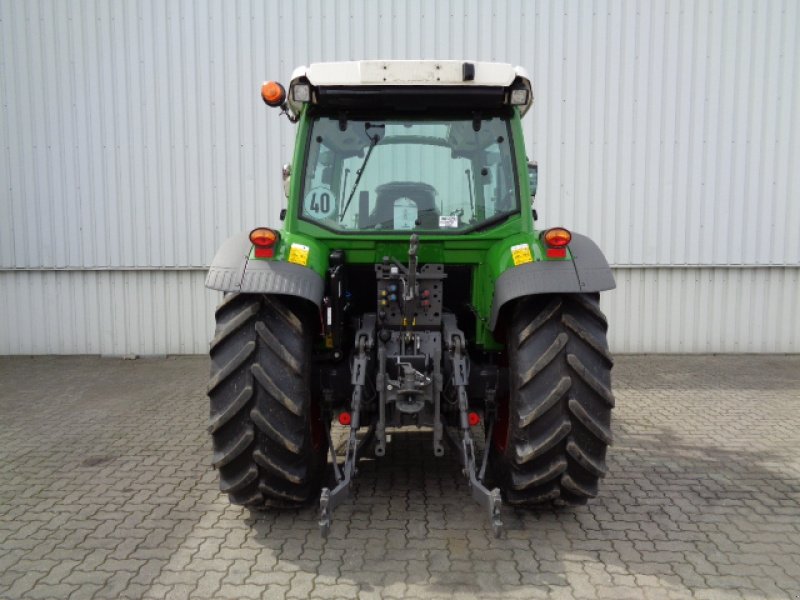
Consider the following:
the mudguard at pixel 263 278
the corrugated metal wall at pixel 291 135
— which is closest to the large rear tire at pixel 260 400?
the mudguard at pixel 263 278

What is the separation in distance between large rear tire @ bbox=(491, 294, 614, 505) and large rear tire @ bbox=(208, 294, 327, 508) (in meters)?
1.05

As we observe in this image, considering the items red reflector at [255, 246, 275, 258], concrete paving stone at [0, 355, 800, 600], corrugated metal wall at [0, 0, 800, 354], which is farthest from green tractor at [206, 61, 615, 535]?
corrugated metal wall at [0, 0, 800, 354]

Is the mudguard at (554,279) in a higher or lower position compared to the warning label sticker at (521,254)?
lower

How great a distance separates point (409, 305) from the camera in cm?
322

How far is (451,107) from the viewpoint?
11.1 feet

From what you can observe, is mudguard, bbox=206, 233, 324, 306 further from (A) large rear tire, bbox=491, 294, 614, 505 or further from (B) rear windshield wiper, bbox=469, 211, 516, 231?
(A) large rear tire, bbox=491, 294, 614, 505

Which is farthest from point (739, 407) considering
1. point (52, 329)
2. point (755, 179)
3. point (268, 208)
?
point (52, 329)

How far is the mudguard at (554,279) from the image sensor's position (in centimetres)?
295

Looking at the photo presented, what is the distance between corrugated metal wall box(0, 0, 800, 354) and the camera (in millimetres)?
7520

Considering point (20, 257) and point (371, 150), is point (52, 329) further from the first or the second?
point (371, 150)

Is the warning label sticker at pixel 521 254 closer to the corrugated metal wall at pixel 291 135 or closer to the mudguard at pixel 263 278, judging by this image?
the mudguard at pixel 263 278

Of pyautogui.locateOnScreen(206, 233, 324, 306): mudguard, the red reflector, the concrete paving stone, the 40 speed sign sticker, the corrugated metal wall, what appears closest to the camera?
the concrete paving stone

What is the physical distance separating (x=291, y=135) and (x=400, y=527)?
225 inches

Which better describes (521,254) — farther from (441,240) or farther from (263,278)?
(263,278)
